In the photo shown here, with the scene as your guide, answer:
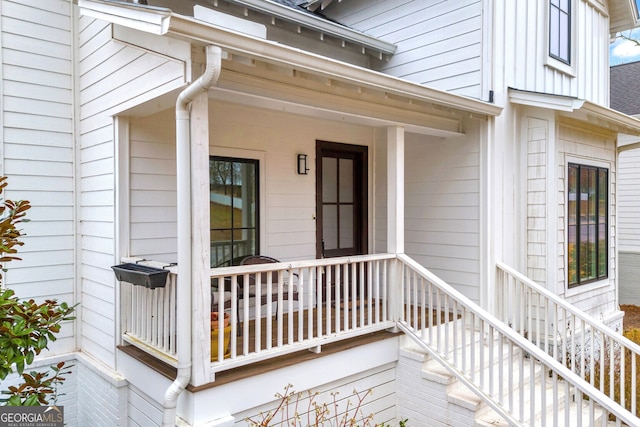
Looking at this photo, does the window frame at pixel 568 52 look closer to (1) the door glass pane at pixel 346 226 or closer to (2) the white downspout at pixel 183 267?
(1) the door glass pane at pixel 346 226

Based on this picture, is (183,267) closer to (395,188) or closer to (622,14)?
(395,188)

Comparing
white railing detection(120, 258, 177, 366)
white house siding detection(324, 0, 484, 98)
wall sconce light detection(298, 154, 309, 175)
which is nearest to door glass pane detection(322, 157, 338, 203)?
wall sconce light detection(298, 154, 309, 175)

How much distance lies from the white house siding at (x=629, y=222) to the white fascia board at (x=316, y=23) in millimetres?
7514

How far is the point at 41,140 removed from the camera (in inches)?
167

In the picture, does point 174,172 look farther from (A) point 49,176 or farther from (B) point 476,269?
(B) point 476,269

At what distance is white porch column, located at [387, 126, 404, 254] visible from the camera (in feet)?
14.1

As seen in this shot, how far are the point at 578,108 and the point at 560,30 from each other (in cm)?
211

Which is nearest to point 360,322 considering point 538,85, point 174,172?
point 174,172

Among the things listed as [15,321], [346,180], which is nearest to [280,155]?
[346,180]

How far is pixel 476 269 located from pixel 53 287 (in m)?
4.40

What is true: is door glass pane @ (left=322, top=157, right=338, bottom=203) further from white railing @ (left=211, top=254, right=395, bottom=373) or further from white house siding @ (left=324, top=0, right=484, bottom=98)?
white house siding @ (left=324, top=0, right=484, bottom=98)

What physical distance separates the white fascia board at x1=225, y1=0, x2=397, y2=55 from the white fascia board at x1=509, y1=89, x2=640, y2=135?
1.85m

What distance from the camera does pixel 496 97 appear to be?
4836 millimetres

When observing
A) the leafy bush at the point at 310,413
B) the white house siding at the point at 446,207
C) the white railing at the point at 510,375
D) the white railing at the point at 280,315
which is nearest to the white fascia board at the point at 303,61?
the white house siding at the point at 446,207
